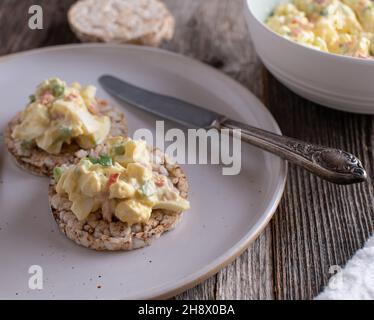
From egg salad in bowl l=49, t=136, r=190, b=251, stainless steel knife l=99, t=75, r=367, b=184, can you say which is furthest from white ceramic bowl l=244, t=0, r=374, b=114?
egg salad in bowl l=49, t=136, r=190, b=251

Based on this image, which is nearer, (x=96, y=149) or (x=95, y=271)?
(x=95, y=271)

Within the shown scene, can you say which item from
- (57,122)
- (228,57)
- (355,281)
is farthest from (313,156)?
(228,57)

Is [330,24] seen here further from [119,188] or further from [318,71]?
[119,188]

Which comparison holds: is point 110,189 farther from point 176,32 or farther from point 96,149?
point 176,32

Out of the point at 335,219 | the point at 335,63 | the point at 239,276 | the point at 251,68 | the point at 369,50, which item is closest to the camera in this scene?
the point at 239,276

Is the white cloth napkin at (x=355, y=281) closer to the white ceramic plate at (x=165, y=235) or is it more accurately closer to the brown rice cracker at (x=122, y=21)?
the white ceramic plate at (x=165, y=235)
